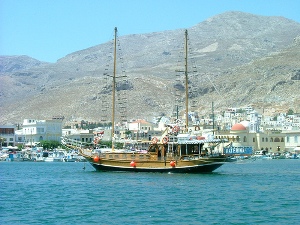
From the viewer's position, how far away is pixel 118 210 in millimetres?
42469

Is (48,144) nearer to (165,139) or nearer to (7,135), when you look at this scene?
(7,135)

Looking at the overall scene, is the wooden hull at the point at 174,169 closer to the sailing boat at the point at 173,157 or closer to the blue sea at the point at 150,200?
the sailing boat at the point at 173,157

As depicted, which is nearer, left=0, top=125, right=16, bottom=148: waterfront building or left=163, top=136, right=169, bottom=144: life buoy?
left=163, top=136, right=169, bottom=144: life buoy

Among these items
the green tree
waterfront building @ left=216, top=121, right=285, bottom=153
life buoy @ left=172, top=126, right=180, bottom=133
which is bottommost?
life buoy @ left=172, top=126, right=180, bottom=133

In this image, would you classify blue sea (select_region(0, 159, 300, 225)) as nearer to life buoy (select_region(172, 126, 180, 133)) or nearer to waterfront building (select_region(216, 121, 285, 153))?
life buoy (select_region(172, 126, 180, 133))

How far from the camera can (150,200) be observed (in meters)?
47.1

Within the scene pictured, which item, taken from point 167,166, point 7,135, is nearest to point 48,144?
point 7,135

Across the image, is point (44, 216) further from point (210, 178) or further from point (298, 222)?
point (210, 178)

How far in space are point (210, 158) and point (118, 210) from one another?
1136 inches

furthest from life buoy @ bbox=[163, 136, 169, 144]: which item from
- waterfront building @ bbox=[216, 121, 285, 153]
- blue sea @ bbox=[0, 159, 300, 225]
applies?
waterfront building @ bbox=[216, 121, 285, 153]

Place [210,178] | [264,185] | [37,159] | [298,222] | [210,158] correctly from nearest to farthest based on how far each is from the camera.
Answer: [298,222], [264,185], [210,178], [210,158], [37,159]

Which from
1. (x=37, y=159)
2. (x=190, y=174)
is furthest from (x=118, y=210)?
(x=37, y=159)

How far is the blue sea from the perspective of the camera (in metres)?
39.5

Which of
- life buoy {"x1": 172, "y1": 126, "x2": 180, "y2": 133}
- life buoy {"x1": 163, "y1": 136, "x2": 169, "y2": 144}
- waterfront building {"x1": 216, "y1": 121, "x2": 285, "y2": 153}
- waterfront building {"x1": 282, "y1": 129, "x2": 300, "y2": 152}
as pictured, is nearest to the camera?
life buoy {"x1": 163, "y1": 136, "x2": 169, "y2": 144}
